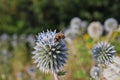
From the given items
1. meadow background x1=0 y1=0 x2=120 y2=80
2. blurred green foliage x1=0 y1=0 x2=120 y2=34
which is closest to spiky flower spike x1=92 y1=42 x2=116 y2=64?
meadow background x1=0 y1=0 x2=120 y2=80

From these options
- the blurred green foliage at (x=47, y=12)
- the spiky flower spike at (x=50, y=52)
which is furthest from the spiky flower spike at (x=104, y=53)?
the blurred green foliage at (x=47, y=12)

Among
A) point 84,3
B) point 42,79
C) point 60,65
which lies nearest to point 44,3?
point 84,3

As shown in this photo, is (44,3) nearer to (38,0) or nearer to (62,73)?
(38,0)

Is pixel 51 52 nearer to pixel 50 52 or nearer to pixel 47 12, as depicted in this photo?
pixel 50 52

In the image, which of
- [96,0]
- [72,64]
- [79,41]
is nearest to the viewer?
[72,64]

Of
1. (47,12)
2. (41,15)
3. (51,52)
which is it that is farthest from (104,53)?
(47,12)

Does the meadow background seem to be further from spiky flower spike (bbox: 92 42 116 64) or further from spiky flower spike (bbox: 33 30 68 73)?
spiky flower spike (bbox: 33 30 68 73)

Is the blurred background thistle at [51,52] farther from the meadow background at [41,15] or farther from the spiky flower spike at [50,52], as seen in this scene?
the meadow background at [41,15]
